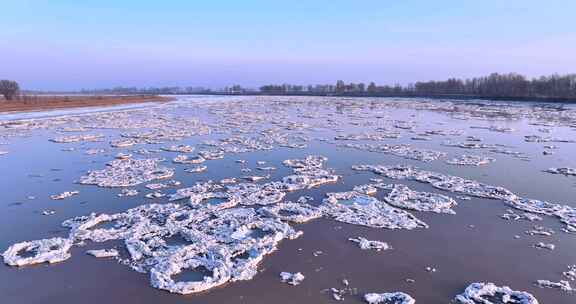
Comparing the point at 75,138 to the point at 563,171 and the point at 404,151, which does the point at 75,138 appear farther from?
the point at 563,171

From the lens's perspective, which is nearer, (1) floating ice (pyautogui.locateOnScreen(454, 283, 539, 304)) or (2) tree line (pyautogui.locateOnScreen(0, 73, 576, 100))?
(1) floating ice (pyautogui.locateOnScreen(454, 283, 539, 304))

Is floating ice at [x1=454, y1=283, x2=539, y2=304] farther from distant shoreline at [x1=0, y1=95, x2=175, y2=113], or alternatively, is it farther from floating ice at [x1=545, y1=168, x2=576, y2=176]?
distant shoreline at [x1=0, y1=95, x2=175, y2=113]

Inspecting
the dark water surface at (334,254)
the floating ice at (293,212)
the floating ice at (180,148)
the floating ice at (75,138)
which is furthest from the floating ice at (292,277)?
the floating ice at (75,138)

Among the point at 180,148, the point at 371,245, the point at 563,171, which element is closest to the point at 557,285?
the point at 371,245

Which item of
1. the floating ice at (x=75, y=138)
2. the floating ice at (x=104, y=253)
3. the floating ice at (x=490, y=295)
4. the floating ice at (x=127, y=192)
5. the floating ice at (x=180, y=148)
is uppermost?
the floating ice at (x=75, y=138)

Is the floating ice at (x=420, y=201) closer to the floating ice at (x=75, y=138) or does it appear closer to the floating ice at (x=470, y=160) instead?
the floating ice at (x=470, y=160)

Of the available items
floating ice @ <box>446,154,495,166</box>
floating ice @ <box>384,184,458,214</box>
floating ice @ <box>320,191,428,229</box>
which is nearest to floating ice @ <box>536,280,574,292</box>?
floating ice @ <box>320,191,428,229</box>
